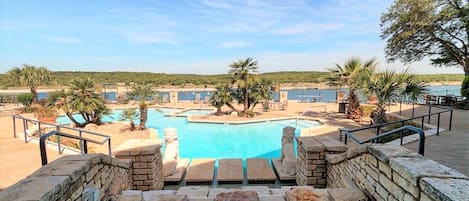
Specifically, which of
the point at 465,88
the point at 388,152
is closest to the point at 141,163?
the point at 388,152

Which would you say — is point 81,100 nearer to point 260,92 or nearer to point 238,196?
point 260,92

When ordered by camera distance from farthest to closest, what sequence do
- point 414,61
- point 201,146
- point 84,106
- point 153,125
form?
point 414,61 < point 153,125 < point 84,106 < point 201,146

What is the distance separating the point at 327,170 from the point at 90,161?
3737mm

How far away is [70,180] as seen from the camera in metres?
2.11

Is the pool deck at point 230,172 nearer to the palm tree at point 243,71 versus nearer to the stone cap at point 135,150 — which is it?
the stone cap at point 135,150

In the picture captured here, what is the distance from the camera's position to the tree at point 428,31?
13.2 meters

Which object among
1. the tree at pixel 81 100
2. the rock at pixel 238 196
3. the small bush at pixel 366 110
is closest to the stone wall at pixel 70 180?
the rock at pixel 238 196

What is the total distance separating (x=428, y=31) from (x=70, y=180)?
18.2m

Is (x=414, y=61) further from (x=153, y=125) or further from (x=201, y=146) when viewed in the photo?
(x=153, y=125)

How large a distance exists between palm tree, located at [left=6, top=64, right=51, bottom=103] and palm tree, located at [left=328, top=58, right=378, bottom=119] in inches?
714

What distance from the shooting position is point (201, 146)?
9.86 meters

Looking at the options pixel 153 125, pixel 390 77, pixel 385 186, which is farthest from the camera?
pixel 153 125

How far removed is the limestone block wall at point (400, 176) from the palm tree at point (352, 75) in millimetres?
9531

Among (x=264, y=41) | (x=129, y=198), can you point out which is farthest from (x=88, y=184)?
(x=264, y=41)
